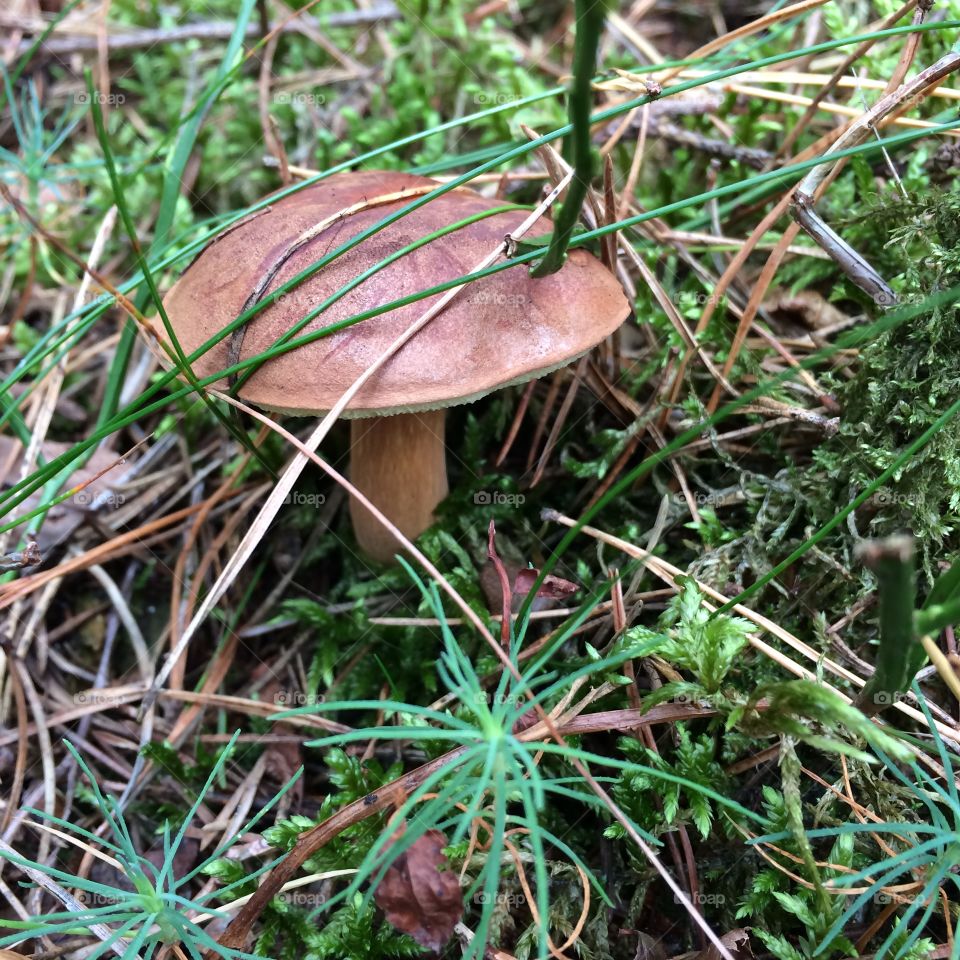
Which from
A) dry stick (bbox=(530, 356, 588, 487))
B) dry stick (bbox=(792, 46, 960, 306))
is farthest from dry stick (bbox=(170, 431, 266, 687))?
dry stick (bbox=(792, 46, 960, 306))

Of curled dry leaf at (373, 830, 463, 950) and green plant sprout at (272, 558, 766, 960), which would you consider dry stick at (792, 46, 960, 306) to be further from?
curled dry leaf at (373, 830, 463, 950)

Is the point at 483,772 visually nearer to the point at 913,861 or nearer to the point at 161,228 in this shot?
the point at 913,861

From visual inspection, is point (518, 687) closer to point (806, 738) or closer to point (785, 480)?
point (806, 738)

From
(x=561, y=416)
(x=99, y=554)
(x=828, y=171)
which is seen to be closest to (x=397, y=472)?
(x=561, y=416)

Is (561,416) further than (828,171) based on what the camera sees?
Yes

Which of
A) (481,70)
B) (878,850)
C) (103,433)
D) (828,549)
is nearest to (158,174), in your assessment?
(481,70)

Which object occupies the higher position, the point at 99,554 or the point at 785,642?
the point at 99,554
